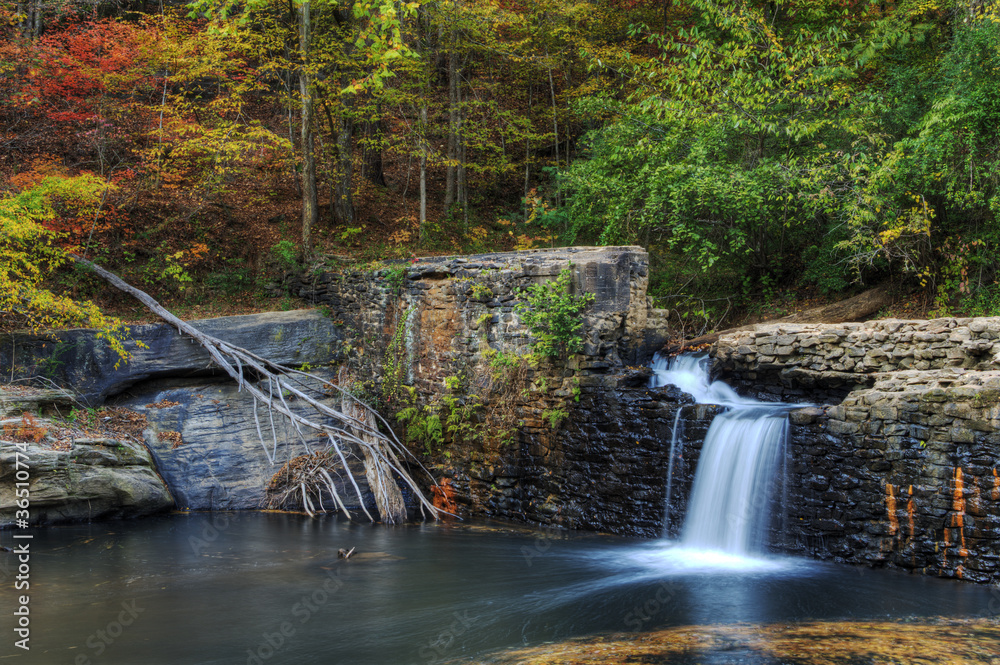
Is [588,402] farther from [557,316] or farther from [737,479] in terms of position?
[737,479]

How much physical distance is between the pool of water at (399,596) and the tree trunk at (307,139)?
693 centimetres

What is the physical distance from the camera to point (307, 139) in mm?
13953

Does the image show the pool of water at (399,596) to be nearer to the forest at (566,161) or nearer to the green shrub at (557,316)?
the green shrub at (557,316)

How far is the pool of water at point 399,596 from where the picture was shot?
230 inches

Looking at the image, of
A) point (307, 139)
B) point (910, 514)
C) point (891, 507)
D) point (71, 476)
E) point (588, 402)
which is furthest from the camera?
point (307, 139)

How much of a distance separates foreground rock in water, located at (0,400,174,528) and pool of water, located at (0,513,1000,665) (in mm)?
516

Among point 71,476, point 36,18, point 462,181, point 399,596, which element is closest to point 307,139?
point 462,181

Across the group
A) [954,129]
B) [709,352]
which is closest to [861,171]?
[954,129]

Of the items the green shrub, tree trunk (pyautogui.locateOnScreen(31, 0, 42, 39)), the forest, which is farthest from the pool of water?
Result: tree trunk (pyautogui.locateOnScreen(31, 0, 42, 39))

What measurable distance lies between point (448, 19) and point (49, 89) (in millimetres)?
7700

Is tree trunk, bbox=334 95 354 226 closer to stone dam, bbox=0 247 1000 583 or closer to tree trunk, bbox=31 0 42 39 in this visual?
stone dam, bbox=0 247 1000 583

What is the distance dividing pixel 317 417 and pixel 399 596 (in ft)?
18.4

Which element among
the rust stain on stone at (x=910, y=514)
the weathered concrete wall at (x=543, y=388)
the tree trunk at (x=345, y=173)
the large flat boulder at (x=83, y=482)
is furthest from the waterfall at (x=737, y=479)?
the tree trunk at (x=345, y=173)

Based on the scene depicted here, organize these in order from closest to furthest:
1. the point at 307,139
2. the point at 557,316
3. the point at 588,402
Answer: the point at 588,402, the point at 557,316, the point at 307,139
